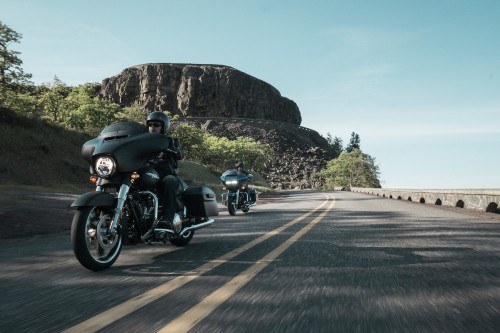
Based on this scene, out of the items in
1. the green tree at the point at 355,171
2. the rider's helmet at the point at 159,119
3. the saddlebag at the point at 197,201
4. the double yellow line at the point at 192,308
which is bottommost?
the double yellow line at the point at 192,308

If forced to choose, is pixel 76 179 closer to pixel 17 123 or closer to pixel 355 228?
pixel 17 123

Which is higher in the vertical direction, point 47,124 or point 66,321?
point 47,124

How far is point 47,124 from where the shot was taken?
3053cm

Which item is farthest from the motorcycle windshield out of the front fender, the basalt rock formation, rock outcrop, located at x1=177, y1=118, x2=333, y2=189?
the basalt rock formation

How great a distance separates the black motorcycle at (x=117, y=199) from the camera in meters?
4.23

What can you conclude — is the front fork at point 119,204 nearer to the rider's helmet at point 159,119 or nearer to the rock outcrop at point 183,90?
the rider's helmet at point 159,119

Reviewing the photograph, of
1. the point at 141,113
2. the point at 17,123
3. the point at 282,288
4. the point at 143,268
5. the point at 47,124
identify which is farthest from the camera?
the point at 141,113

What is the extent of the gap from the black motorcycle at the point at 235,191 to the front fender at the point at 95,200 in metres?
9.04

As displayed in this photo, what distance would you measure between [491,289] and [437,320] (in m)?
1.19

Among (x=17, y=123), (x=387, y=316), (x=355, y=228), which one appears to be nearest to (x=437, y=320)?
(x=387, y=316)

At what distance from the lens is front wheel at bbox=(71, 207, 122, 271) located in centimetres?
416

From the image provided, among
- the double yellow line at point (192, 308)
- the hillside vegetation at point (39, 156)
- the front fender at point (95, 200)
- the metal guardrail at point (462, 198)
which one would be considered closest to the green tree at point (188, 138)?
the hillside vegetation at point (39, 156)

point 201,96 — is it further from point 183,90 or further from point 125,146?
point 125,146

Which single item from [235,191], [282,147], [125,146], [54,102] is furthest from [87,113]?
[282,147]
